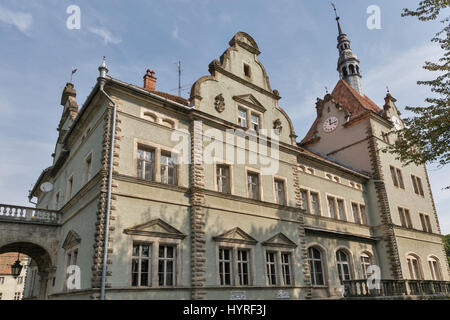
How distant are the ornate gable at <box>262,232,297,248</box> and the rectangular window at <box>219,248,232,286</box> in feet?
7.77

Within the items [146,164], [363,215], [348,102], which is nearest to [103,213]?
[146,164]

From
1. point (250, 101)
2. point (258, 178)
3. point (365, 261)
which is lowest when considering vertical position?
point (365, 261)

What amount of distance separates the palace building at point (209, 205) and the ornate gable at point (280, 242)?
0.08 meters

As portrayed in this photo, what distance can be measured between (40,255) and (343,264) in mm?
19229

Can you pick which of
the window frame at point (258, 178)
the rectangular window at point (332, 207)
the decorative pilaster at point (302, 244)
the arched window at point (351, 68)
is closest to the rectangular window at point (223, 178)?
the window frame at point (258, 178)

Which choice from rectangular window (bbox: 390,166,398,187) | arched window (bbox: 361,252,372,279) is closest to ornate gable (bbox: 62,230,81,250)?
arched window (bbox: 361,252,372,279)

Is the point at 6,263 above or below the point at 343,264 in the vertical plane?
above

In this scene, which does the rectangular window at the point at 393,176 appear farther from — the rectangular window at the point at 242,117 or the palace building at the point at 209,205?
the rectangular window at the point at 242,117

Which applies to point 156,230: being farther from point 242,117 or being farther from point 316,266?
point 316,266

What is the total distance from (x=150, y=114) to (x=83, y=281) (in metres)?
7.89

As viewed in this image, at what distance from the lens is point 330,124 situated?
114 ft

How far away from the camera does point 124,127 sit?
1559cm

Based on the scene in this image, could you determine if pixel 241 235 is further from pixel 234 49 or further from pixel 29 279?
pixel 29 279
